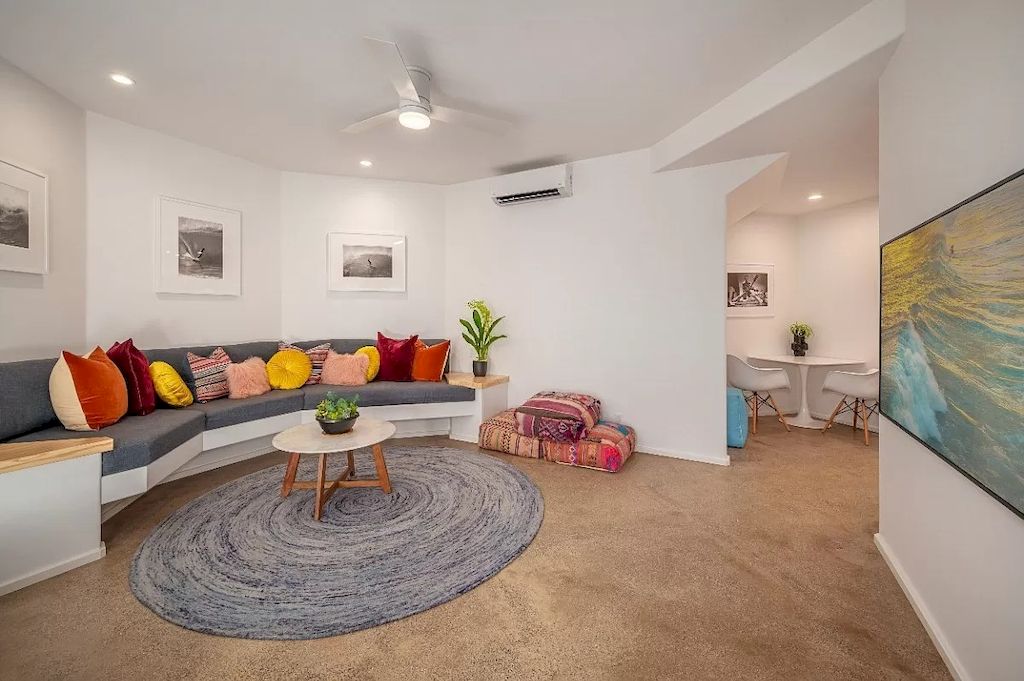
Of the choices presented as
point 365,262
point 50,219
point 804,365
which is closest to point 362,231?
point 365,262

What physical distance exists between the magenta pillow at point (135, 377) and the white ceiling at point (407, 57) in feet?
5.80

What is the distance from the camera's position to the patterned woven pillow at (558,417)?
3.66 meters

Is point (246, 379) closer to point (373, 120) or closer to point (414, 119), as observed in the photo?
point (373, 120)

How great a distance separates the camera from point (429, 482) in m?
3.24

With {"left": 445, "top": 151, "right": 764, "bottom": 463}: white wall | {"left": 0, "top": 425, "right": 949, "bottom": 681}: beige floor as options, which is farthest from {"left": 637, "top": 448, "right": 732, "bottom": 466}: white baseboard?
{"left": 0, "top": 425, "right": 949, "bottom": 681}: beige floor

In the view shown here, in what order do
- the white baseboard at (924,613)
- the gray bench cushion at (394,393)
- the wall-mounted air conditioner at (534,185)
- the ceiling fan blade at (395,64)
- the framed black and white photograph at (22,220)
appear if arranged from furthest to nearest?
the wall-mounted air conditioner at (534,185), the gray bench cushion at (394,393), the framed black and white photograph at (22,220), the ceiling fan blade at (395,64), the white baseboard at (924,613)

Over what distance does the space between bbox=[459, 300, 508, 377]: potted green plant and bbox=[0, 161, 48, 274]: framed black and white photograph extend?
312 centimetres

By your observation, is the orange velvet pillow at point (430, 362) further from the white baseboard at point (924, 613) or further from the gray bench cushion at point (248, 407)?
the white baseboard at point (924, 613)

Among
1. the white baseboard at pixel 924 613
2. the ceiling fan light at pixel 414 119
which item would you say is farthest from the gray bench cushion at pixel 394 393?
the white baseboard at pixel 924 613

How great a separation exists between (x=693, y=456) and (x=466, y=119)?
324 centimetres

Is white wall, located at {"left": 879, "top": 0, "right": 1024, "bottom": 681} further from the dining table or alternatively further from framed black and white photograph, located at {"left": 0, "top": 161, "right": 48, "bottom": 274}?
framed black and white photograph, located at {"left": 0, "top": 161, "right": 48, "bottom": 274}

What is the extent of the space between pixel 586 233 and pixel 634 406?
1.73m

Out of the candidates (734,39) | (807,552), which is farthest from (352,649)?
(734,39)

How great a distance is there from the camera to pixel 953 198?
156 centimetres
